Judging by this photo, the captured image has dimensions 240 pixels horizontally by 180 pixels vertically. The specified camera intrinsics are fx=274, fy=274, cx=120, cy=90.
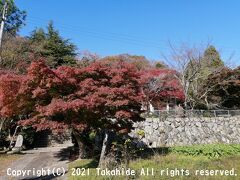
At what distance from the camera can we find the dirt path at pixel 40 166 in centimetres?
991

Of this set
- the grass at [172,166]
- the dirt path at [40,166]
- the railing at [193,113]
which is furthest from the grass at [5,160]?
the railing at [193,113]

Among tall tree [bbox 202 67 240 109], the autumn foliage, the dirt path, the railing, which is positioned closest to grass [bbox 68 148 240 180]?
the dirt path

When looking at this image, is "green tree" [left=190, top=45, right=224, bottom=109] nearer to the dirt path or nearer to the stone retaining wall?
the stone retaining wall

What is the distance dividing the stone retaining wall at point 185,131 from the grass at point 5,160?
6.88 metres

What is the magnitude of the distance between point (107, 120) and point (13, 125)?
10320mm

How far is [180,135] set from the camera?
18.2 metres

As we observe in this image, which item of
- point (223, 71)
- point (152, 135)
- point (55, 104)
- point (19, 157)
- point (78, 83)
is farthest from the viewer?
point (223, 71)

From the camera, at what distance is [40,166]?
38.4ft

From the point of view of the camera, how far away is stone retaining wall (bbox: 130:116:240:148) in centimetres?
1752

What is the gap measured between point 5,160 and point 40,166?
2.41 meters

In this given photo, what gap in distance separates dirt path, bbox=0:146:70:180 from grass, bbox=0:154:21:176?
0.62 ft

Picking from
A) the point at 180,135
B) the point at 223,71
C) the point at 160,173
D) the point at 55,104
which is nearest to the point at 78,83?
the point at 55,104

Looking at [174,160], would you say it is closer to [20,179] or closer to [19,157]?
[20,179]

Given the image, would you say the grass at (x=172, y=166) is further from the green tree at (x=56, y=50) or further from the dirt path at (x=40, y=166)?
the green tree at (x=56, y=50)
